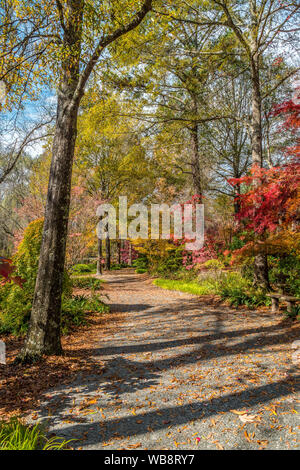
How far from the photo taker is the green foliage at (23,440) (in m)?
1.86

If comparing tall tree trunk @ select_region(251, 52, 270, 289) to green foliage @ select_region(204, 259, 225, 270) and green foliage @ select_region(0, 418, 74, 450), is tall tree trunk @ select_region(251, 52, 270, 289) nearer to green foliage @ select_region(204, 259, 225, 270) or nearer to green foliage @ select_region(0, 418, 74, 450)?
green foliage @ select_region(204, 259, 225, 270)

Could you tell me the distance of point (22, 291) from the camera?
4828mm

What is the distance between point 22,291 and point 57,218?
1.91 m

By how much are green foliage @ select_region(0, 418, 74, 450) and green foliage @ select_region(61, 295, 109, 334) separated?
9.59 feet

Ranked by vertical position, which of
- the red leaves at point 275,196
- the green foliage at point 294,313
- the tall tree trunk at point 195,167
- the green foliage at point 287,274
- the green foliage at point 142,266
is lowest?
the green foliage at point 142,266

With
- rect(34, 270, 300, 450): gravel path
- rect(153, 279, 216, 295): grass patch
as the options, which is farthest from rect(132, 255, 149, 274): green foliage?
rect(34, 270, 300, 450): gravel path

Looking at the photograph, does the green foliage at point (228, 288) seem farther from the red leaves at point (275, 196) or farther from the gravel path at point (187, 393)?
the red leaves at point (275, 196)

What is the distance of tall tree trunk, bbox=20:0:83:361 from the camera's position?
11.9 feet

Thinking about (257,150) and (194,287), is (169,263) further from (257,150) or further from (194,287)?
(257,150)

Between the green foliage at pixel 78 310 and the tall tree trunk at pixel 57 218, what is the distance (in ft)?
4.39

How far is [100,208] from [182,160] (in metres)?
4.84

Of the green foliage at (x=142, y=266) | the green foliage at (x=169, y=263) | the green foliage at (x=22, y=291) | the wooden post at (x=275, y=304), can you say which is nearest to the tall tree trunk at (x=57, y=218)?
the green foliage at (x=22, y=291)

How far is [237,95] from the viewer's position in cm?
1477
